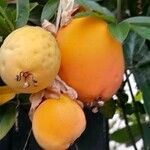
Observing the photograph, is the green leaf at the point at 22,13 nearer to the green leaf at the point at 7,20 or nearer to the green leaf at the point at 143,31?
the green leaf at the point at 7,20

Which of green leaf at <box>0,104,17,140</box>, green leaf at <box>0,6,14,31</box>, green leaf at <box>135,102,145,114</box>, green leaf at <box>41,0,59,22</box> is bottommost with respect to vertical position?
green leaf at <box>135,102,145,114</box>

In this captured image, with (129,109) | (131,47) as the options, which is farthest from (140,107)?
(131,47)

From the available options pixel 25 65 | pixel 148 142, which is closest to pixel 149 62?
pixel 148 142

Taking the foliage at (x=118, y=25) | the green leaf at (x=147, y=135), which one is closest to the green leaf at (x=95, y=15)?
the foliage at (x=118, y=25)

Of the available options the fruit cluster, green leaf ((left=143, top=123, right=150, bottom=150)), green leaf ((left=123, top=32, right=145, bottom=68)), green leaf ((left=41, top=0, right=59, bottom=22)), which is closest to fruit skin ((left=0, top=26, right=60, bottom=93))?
the fruit cluster

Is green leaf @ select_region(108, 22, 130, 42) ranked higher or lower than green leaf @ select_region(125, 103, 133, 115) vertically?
higher

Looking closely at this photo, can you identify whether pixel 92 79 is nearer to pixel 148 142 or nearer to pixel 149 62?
pixel 149 62

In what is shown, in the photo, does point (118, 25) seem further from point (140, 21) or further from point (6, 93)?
point (6, 93)

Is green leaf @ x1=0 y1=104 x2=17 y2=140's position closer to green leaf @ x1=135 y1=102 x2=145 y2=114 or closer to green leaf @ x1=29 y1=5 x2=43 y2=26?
green leaf @ x1=29 y1=5 x2=43 y2=26
